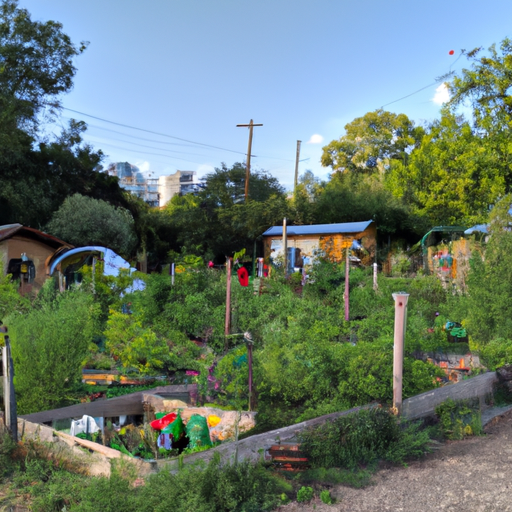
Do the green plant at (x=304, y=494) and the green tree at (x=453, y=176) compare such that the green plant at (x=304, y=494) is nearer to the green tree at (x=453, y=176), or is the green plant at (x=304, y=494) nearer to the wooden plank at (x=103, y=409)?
the wooden plank at (x=103, y=409)

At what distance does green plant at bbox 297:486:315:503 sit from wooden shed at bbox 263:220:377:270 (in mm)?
17547

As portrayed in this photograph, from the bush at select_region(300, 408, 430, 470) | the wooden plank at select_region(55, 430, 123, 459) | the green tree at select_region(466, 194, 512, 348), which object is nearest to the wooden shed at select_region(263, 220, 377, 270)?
the green tree at select_region(466, 194, 512, 348)

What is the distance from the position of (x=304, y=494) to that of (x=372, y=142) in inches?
1573

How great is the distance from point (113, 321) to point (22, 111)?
16211 mm

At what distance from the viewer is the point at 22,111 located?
22531mm

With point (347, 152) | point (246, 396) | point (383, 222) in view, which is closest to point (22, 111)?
point (383, 222)

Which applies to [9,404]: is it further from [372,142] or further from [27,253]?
[372,142]

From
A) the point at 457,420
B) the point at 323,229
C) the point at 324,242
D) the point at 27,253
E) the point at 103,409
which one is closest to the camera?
the point at 457,420

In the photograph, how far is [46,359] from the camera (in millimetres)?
6746

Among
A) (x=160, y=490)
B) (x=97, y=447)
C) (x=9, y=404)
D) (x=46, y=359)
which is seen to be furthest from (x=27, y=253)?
(x=160, y=490)

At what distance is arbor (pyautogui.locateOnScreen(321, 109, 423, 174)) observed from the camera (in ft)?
136

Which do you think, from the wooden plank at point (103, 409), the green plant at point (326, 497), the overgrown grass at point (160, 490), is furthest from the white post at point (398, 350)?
the wooden plank at point (103, 409)

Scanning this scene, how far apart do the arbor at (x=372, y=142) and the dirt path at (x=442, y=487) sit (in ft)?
120

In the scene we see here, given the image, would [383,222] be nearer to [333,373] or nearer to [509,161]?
[509,161]
